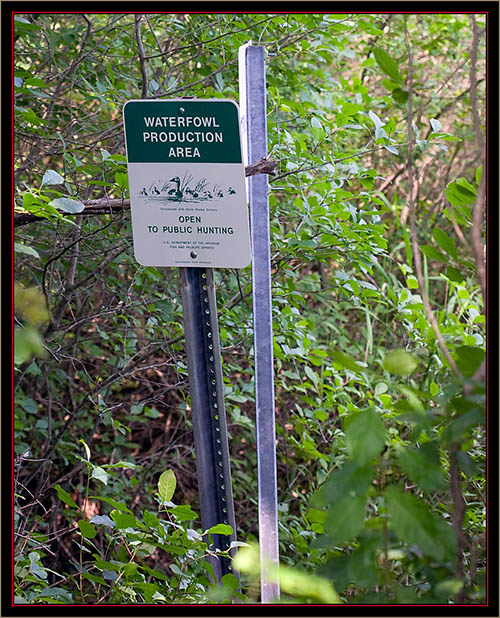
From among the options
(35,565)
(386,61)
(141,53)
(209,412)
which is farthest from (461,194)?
(141,53)

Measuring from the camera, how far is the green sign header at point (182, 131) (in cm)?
147

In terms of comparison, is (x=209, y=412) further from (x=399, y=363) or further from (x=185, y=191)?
(x=399, y=363)

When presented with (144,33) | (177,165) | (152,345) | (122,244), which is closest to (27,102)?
(144,33)

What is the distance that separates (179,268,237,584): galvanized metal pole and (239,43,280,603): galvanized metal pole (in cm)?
8

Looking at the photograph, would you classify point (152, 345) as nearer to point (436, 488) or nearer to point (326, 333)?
point (326, 333)

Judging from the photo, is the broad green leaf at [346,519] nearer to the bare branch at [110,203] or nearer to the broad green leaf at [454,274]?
the broad green leaf at [454,274]

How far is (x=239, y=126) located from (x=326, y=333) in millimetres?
2167

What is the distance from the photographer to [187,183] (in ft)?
5.01

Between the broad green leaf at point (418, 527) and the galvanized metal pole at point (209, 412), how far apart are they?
681mm

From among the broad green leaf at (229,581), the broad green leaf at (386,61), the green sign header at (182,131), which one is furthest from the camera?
the green sign header at (182,131)

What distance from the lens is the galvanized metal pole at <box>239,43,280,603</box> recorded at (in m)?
1.51


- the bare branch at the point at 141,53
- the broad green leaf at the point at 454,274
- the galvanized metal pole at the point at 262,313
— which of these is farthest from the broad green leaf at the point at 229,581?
the bare branch at the point at 141,53

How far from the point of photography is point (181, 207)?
5.07ft

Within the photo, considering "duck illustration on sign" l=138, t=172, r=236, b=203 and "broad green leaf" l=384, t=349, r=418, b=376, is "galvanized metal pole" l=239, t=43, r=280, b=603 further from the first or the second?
"broad green leaf" l=384, t=349, r=418, b=376
